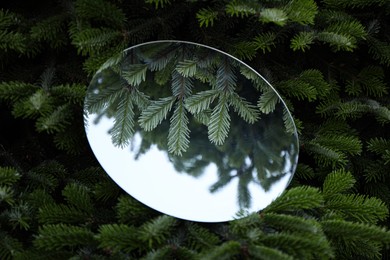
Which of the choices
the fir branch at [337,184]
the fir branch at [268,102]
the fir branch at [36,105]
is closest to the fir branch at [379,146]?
the fir branch at [337,184]

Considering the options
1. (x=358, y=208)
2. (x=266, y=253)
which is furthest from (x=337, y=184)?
(x=266, y=253)

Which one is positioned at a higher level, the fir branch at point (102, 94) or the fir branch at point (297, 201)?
the fir branch at point (102, 94)

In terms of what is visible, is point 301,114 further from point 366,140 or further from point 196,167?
point 196,167

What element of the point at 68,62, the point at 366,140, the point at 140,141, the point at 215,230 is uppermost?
the point at 68,62

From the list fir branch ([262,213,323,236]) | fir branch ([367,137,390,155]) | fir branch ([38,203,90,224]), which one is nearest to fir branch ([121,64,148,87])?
fir branch ([38,203,90,224])

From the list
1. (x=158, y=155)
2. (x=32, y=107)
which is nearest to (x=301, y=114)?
(x=158, y=155)

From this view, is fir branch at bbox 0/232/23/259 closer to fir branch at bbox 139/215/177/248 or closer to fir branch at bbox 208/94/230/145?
fir branch at bbox 139/215/177/248

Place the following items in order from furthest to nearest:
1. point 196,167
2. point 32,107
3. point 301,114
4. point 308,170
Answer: point 301,114 < point 308,170 < point 196,167 < point 32,107

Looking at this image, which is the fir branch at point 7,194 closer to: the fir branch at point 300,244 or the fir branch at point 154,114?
the fir branch at point 154,114
